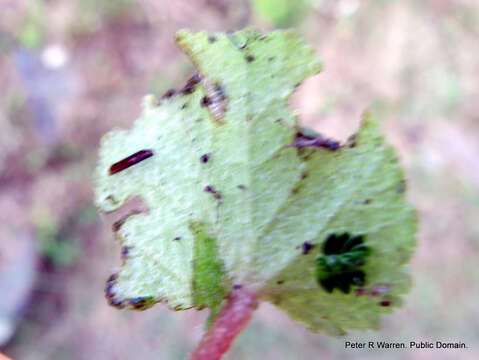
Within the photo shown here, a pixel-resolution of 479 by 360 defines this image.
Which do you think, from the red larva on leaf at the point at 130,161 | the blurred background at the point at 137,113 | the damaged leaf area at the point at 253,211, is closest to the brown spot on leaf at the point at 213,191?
the damaged leaf area at the point at 253,211

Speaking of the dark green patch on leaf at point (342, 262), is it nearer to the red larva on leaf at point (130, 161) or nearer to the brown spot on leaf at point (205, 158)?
the brown spot on leaf at point (205, 158)

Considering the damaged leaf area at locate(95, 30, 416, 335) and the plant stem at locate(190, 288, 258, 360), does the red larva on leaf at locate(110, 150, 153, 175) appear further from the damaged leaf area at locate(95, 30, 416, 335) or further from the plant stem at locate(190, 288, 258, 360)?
the plant stem at locate(190, 288, 258, 360)

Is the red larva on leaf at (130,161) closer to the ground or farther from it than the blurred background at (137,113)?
farther from it

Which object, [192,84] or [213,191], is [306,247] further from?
[192,84]

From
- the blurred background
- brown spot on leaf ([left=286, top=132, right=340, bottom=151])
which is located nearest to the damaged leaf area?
brown spot on leaf ([left=286, top=132, right=340, bottom=151])

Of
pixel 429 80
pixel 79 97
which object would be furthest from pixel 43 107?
pixel 429 80

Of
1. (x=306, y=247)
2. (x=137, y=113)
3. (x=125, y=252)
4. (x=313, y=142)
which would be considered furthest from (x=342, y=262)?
(x=137, y=113)
